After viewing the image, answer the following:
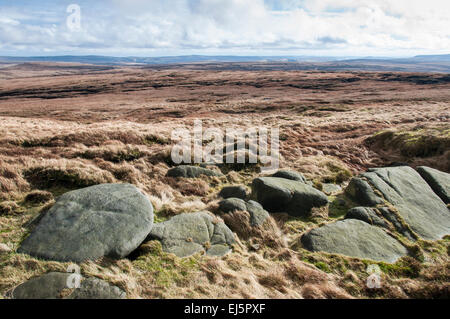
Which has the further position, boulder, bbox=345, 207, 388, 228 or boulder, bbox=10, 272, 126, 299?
boulder, bbox=345, 207, 388, 228

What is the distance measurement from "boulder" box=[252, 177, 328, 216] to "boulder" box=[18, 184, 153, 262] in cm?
437

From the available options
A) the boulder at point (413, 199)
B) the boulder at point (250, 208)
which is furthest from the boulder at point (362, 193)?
the boulder at point (250, 208)

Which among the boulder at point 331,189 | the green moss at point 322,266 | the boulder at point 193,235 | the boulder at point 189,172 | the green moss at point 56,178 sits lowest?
the green moss at point 322,266

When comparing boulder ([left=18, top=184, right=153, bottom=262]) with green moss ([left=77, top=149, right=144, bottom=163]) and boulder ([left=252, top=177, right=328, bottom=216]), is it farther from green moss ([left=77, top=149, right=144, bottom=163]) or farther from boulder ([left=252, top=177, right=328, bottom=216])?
green moss ([left=77, top=149, right=144, bottom=163])

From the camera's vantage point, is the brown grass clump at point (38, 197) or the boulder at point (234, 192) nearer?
the brown grass clump at point (38, 197)

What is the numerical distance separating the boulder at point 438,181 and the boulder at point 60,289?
12559 mm

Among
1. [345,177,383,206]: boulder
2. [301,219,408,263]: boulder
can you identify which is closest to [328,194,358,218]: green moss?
[345,177,383,206]: boulder

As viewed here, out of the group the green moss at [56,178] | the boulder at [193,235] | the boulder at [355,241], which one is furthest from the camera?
the green moss at [56,178]

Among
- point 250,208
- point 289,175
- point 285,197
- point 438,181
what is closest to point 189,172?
point 250,208

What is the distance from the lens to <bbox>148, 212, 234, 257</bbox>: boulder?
719cm

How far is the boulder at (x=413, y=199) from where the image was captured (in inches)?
355

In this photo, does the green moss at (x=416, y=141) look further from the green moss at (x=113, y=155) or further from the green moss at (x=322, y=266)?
the green moss at (x=113, y=155)
